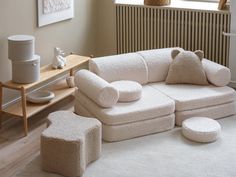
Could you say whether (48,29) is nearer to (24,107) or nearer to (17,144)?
(24,107)

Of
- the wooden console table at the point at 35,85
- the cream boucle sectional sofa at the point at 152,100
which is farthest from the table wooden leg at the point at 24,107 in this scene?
the cream boucle sectional sofa at the point at 152,100

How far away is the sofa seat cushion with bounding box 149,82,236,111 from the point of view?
4074mm

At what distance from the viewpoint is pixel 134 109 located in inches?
151

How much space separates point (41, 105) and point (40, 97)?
0.12 meters

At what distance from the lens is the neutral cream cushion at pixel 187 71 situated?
4.37m

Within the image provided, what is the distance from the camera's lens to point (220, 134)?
3967mm

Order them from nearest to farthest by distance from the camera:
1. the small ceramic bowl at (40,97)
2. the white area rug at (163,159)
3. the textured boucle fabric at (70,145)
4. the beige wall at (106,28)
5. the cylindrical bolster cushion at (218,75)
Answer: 1. the textured boucle fabric at (70,145)
2. the white area rug at (163,159)
3. the small ceramic bowl at (40,97)
4. the cylindrical bolster cushion at (218,75)
5. the beige wall at (106,28)

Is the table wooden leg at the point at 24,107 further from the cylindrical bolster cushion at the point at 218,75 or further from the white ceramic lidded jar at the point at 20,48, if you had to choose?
the cylindrical bolster cushion at the point at 218,75

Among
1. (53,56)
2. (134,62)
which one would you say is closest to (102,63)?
(134,62)

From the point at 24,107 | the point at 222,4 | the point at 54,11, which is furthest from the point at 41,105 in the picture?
the point at 222,4

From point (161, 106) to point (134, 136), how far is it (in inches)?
13.6

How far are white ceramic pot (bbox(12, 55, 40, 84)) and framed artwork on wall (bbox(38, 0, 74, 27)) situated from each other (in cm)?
64

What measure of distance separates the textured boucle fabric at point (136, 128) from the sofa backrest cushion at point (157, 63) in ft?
1.90

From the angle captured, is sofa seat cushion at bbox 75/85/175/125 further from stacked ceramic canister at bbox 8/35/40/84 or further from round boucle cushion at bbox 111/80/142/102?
stacked ceramic canister at bbox 8/35/40/84
